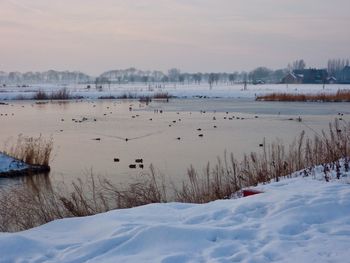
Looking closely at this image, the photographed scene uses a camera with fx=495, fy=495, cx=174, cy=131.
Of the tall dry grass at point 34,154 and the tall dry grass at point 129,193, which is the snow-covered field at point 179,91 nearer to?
the tall dry grass at point 34,154

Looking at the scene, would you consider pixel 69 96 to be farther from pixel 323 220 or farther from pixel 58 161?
pixel 323 220

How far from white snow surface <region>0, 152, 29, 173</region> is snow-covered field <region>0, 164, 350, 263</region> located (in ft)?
28.3

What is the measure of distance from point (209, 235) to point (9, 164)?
406 inches

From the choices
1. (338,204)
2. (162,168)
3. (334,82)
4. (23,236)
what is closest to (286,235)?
(338,204)

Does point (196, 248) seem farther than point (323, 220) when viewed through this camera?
No

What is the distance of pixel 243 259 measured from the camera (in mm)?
3998

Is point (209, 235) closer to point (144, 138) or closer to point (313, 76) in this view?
point (144, 138)

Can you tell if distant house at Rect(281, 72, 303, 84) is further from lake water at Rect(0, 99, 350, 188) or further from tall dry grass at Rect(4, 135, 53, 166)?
tall dry grass at Rect(4, 135, 53, 166)

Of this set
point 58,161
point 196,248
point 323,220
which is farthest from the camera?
point 58,161

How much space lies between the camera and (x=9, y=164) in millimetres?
13648

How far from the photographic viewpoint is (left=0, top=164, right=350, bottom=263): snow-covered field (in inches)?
163

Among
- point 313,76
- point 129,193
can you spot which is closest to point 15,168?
point 129,193

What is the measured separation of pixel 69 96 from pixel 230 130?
3726 centimetres

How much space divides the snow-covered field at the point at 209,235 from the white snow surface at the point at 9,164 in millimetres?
8622
